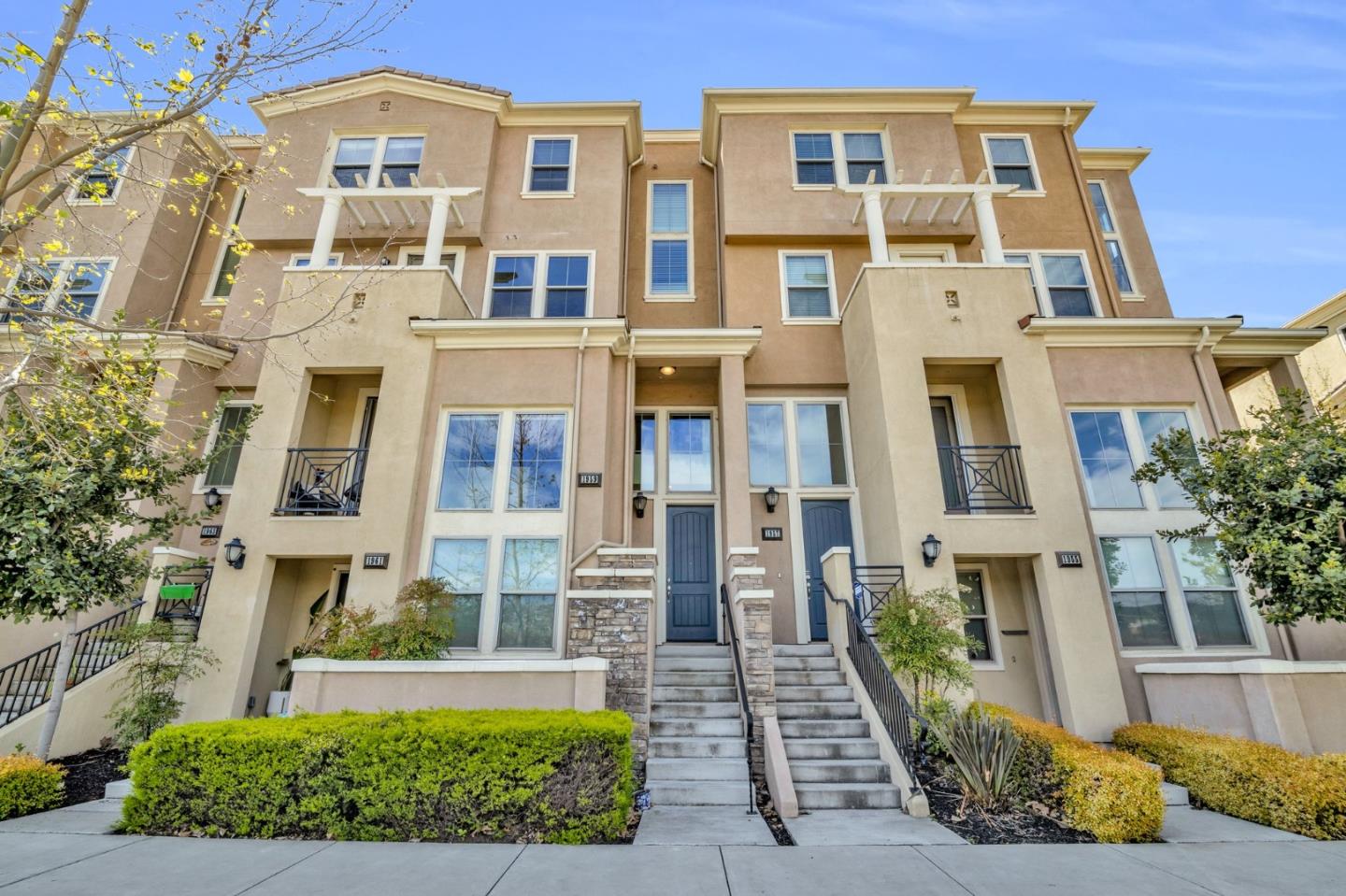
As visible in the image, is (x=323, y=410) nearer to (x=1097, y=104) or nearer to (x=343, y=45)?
(x=343, y=45)

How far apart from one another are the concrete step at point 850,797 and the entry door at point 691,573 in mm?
4186

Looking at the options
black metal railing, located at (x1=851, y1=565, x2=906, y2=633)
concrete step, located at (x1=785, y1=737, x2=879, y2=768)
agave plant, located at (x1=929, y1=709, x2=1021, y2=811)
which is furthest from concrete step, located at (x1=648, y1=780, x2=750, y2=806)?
black metal railing, located at (x1=851, y1=565, x2=906, y2=633)

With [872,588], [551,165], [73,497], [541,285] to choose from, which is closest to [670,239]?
[551,165]

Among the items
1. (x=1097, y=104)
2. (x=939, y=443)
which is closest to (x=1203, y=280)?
(x=1097, y=104)

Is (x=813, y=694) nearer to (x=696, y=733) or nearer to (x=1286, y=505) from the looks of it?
(x=696, y=733)

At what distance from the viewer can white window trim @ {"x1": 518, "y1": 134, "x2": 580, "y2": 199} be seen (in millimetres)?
13266

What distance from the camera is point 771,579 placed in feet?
34.7

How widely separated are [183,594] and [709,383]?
9.10 metres

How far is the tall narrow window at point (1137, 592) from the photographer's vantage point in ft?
29.3

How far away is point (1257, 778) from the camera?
6.01 m

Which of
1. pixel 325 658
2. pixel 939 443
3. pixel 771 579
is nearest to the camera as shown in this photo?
pixel 325 658

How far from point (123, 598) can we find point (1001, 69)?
749 inches

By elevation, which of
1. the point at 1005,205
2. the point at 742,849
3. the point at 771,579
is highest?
the point at 1005,205

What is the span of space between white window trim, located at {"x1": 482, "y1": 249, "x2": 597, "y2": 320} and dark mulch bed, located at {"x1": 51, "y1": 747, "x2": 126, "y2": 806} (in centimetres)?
868
